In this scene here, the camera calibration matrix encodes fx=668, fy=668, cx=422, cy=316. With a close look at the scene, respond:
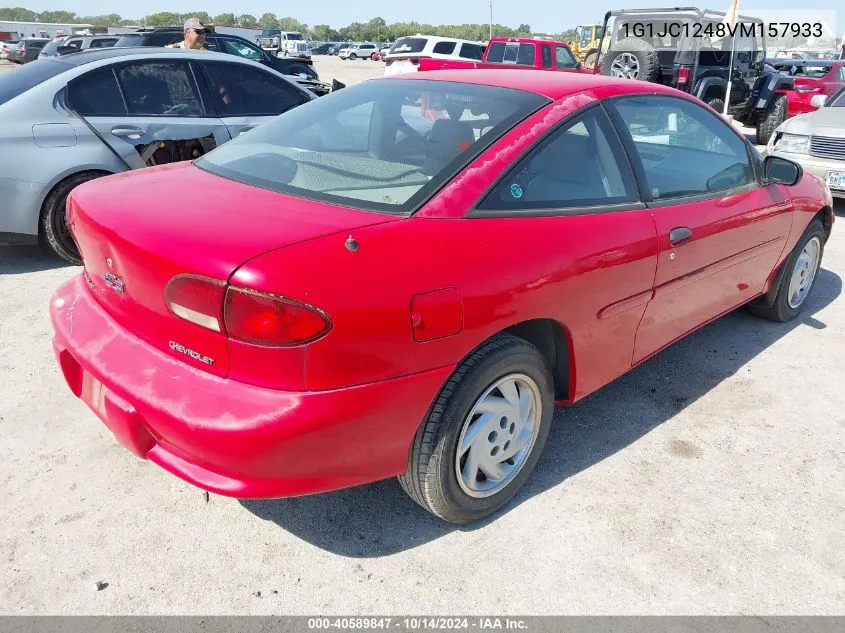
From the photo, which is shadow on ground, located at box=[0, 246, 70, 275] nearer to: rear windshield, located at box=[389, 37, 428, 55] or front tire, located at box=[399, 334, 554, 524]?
front tire, located at box=[399, 334, 554, 524]

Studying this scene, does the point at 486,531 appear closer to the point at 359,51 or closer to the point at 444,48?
the point at 444,48

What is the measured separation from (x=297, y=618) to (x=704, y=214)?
7.80 ft

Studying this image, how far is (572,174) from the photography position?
258cm

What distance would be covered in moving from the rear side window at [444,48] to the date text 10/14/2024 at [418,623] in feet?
66.6

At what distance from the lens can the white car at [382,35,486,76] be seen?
19.6m

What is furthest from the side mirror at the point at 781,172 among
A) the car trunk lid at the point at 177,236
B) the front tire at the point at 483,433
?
the car trunk lid at the point at 177,236

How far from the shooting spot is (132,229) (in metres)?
2.08

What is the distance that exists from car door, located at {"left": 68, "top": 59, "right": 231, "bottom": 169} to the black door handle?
12.9 ft

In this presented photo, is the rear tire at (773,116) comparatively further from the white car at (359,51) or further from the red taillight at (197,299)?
the white car at (359,51)

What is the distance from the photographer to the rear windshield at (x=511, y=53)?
1686cm

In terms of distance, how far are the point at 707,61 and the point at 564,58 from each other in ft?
20.2

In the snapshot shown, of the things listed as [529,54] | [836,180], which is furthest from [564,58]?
[836,180]

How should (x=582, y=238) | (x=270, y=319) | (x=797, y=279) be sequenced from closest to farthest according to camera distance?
(x=270, y=319), (x=582, y=238), (x=797, y=279)

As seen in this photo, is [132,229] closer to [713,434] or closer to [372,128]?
[372,128]
